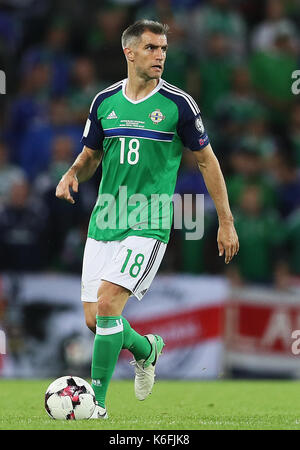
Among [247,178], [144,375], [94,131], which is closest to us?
[94,131]

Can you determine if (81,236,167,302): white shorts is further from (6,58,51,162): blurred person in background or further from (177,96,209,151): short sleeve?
(6,58,51,162): blurred person in background

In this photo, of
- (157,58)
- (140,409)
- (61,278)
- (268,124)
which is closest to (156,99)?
(157,58)

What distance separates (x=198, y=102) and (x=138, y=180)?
6.98m

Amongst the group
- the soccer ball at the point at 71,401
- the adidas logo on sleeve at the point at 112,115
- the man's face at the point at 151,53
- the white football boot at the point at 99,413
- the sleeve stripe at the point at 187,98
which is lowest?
the white football boot at the point at 99,413

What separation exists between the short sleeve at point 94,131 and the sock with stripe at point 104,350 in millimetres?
1255

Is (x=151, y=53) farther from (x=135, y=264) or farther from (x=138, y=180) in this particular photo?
(x=135, y=264)

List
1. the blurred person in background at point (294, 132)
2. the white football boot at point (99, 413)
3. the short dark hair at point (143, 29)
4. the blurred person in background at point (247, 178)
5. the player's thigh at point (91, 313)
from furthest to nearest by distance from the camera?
the blurred person in background at point (294, 132) < the blurred person in background at point (247, 178) < the player's thigh at point (91, 313) < the short dark hair at point (143, 29) < the white football boot at point (99, 413)

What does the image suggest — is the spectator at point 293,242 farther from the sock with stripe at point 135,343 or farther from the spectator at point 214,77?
the sock with stripe at point 135,343

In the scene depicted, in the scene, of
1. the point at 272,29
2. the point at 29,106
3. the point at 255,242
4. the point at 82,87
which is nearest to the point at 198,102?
the point at 82,87

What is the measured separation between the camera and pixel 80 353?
10.9m

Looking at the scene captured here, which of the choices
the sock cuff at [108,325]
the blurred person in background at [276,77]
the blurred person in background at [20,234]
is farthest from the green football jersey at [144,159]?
the blurred person in background at [276,77]

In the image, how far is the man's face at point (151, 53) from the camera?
22.1 feet

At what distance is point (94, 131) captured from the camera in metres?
7.02
